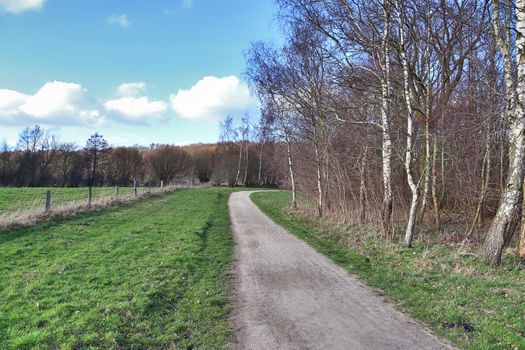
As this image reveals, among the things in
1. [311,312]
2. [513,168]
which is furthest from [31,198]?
[513,168]

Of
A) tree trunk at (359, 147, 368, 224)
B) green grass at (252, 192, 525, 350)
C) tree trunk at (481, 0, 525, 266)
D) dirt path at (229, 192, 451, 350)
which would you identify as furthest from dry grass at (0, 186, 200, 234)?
tree trunk at (481, 0, 525, 266)

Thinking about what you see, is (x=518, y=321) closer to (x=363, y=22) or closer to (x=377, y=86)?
(x=377, y=86)

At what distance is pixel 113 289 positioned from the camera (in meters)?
6.62

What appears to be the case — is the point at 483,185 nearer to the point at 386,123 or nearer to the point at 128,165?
the point at 386,123

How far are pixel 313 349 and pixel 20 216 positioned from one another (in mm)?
13476

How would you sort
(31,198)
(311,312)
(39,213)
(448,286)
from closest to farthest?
(311,312)
(448,286)
(39,213)
(31,198)

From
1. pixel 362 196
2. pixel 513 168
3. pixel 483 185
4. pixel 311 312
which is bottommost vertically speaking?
pixel 311 312

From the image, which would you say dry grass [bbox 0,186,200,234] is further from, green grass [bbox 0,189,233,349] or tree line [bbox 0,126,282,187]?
tree line [bbox 0,126,282,187]

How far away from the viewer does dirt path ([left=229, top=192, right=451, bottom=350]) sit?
4652mm

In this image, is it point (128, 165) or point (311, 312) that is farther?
point (128, 165)

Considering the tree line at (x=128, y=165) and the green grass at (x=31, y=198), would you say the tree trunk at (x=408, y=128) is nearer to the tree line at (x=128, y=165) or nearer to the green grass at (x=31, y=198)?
the green grass at (x=31, y=198)

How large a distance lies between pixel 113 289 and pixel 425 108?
9432 millimetres

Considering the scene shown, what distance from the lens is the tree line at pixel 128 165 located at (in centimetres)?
6714

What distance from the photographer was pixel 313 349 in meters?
4.41
